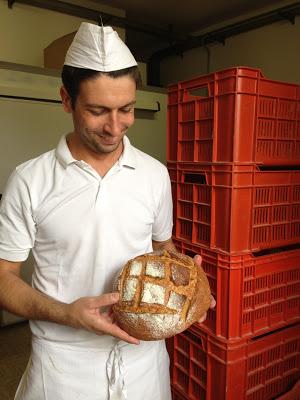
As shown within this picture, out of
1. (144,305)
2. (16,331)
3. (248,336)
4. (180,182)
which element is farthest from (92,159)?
(16,331)

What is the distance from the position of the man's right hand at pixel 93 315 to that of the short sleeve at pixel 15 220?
24 centimetres

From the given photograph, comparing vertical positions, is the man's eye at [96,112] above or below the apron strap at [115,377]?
above

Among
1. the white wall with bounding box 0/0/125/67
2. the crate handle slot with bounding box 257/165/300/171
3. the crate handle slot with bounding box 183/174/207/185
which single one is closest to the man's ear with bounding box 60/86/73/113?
the crate handle slot with bounding box 183/174/207/185

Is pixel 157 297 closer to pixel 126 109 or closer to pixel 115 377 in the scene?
pixel 115 377

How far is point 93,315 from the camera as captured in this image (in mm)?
830

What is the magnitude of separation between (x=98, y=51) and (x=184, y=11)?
289 cm

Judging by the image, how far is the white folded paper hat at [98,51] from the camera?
2.92ft

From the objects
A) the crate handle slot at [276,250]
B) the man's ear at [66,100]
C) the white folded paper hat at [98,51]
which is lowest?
the crate handle slot at [276,250]

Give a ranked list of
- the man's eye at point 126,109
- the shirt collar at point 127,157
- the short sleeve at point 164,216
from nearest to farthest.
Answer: the man's eye at point 126,109 < the shirt collar at point 127,157 < the short sleeve at point 164,216

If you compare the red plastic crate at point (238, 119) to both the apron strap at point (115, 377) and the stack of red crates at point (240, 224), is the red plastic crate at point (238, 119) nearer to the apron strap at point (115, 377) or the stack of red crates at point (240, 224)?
Answer: the stack of red crates at point (240, 224)

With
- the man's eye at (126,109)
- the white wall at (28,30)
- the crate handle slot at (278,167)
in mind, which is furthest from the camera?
the white wall at (28,30)

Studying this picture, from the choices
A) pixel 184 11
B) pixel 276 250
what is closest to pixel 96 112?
pixel 276 250

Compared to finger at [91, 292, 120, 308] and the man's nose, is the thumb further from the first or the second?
the man's nose

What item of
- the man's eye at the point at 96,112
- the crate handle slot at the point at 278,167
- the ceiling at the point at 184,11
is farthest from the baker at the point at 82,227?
the ceiling at the point at 184,11
